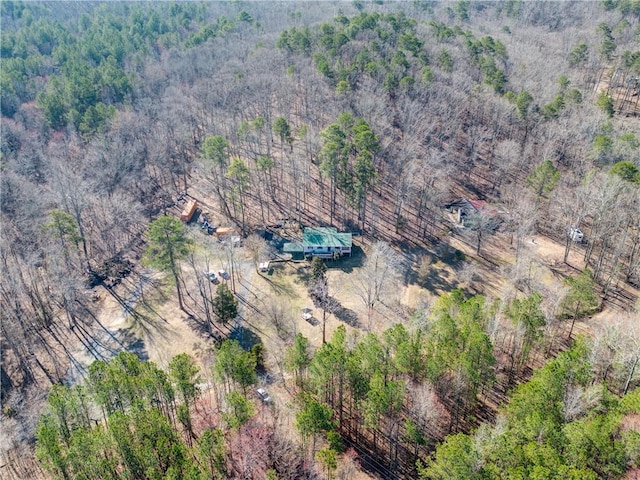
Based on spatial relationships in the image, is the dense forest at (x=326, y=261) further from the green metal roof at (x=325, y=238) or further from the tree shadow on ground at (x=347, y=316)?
the green metal roof at (x=325, y=238)

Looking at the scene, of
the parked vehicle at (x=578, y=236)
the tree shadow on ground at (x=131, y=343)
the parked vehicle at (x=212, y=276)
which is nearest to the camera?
the tree shadow on ground at (x=131, y=343)

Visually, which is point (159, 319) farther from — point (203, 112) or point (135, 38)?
point (135, 38)

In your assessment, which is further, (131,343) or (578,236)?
(578,236)

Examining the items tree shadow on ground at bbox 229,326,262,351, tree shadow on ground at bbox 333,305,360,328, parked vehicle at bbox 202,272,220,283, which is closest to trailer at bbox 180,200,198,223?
parked vehicle at bbox 202,272,220,283

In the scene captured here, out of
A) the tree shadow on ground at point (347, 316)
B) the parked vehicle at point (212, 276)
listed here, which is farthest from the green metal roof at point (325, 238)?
the parked vehicle at point (212, 276)

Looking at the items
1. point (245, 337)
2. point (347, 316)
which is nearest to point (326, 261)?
point (347, 316)

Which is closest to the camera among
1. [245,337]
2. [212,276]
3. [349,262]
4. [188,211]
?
[245,337]

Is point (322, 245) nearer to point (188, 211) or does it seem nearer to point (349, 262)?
point (349, 262)
